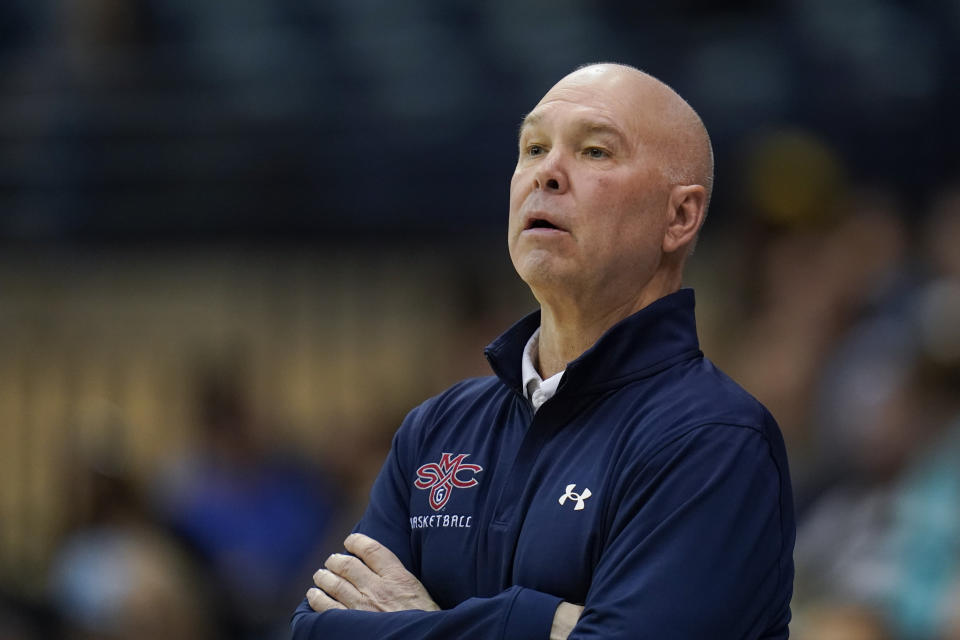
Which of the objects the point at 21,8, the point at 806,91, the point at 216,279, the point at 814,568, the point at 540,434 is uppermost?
the point at 21,8

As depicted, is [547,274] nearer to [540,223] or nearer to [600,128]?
[540,223]

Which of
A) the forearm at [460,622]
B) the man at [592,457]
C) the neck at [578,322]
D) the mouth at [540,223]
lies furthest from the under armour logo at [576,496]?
the mouth at [540,223]

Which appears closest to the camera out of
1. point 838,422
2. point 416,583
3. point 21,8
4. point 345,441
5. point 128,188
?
point 416,583

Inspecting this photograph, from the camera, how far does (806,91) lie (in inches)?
326

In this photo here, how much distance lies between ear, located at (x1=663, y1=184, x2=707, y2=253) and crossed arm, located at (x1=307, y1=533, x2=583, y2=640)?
0.84 metres

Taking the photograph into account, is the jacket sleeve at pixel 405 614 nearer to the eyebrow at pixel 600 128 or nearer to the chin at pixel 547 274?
the chin at pixel 547 274

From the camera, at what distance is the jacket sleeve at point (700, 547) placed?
8.64ft

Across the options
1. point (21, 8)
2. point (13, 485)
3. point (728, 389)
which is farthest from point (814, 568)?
point (21, 8)

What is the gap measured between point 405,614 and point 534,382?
55 cm

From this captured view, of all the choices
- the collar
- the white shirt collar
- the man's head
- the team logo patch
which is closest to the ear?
the man's head

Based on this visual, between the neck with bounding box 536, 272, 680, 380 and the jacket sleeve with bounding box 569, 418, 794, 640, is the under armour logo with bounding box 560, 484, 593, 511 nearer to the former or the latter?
the jacket sleeve with bounding box 569, 418, 794, 640

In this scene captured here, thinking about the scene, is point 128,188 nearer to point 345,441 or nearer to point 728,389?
point 345,441

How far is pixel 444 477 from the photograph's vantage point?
10.2 feet

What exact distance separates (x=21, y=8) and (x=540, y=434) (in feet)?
31.6
